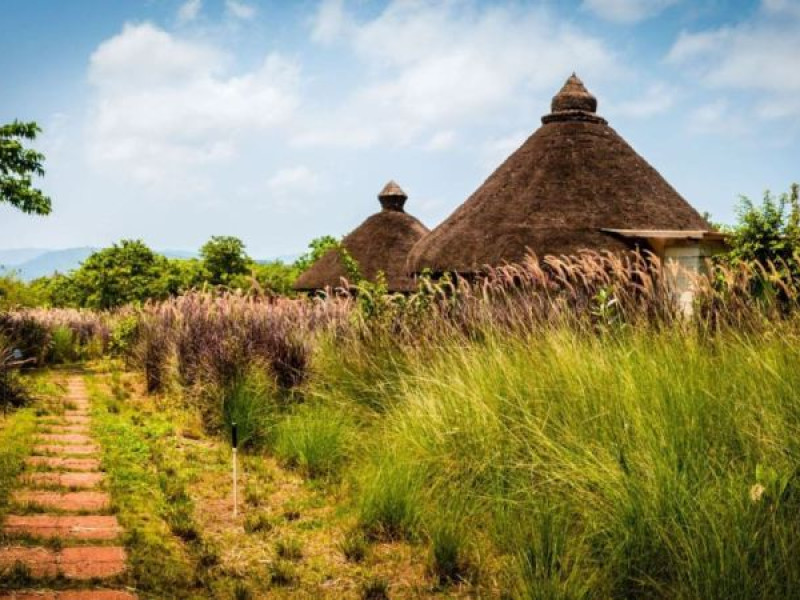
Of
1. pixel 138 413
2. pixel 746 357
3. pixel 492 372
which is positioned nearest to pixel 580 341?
pixel 492 372

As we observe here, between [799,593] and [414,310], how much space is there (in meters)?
5.37

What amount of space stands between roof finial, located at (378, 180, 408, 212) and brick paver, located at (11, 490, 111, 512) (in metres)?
21.8

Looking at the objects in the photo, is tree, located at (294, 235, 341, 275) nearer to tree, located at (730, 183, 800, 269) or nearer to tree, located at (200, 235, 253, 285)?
tree, located at (200, 235, 253, 285)

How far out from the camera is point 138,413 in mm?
8438

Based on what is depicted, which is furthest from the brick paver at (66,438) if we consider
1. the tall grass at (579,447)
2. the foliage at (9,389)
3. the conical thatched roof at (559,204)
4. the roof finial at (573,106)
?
the roof finial at (573,106)

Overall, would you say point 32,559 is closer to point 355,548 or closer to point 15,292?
point 355,548

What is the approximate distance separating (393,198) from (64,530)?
22629mm

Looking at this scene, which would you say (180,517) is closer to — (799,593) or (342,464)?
(342,464)

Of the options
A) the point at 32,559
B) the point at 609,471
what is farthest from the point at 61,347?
the point at 609,471

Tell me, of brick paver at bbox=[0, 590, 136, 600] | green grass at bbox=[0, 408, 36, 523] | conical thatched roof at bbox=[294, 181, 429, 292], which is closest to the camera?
brick paver at bbox=[0, 590, 136, 600]

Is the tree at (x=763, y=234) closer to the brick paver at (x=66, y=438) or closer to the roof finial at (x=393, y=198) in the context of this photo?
the brick paver at (x=66, y=438)

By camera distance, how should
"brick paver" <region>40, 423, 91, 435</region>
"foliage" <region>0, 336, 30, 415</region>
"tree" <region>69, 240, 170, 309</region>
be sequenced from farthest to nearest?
"tree" <region>69, 240, 170, 309</region> < "foliage" <region>0, 336, 30, 415</region> < "brick paver" <region>40, 423, 91, 435</region>

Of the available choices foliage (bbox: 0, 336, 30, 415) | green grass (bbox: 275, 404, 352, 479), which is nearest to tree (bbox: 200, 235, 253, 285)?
foliage (bbox: 0, 336, 30, 415)

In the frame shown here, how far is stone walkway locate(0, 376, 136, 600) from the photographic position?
343 centimetres
